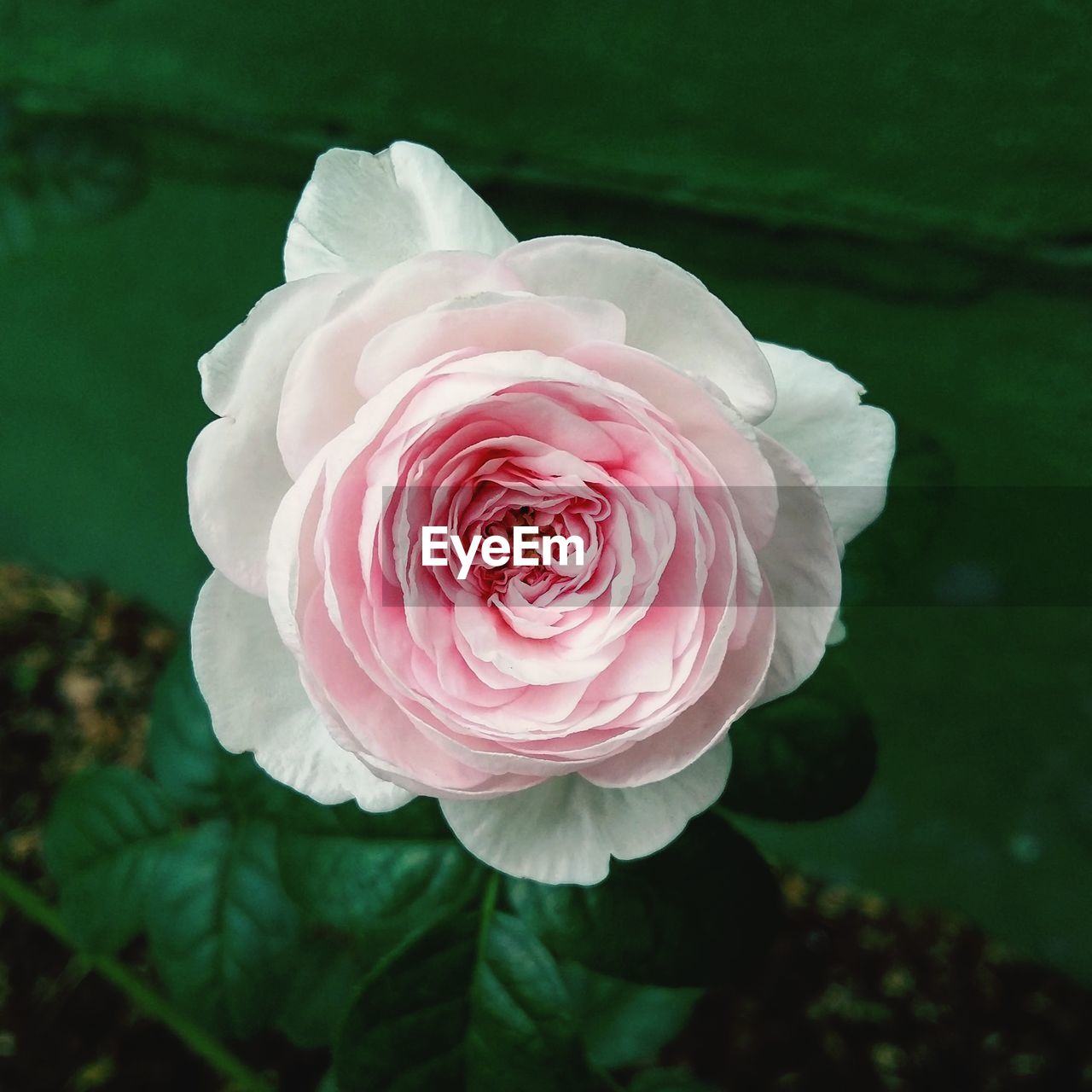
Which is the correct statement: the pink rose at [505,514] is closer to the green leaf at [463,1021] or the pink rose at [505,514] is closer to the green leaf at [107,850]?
the green leaf at [463,1021]

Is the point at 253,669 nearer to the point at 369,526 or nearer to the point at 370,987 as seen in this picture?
the point at 369,526

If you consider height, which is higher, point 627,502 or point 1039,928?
point 627,502

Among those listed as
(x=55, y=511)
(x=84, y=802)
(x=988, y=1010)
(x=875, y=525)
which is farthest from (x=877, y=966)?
(x=55, y=511)

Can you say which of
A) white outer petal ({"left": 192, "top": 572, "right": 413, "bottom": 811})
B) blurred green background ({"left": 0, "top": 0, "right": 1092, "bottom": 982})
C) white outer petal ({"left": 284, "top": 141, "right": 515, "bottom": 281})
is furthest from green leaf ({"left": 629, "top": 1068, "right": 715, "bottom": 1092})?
white outer petal ({"left": 284, "top": 141, "right": 515, "bottom": 281})

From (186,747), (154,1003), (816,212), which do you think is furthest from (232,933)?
(816,212)

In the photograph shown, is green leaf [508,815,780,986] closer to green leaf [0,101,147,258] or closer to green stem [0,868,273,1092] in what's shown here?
green stem [0,868,273,1092]

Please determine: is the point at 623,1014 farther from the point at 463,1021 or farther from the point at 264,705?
the point at 264,705
